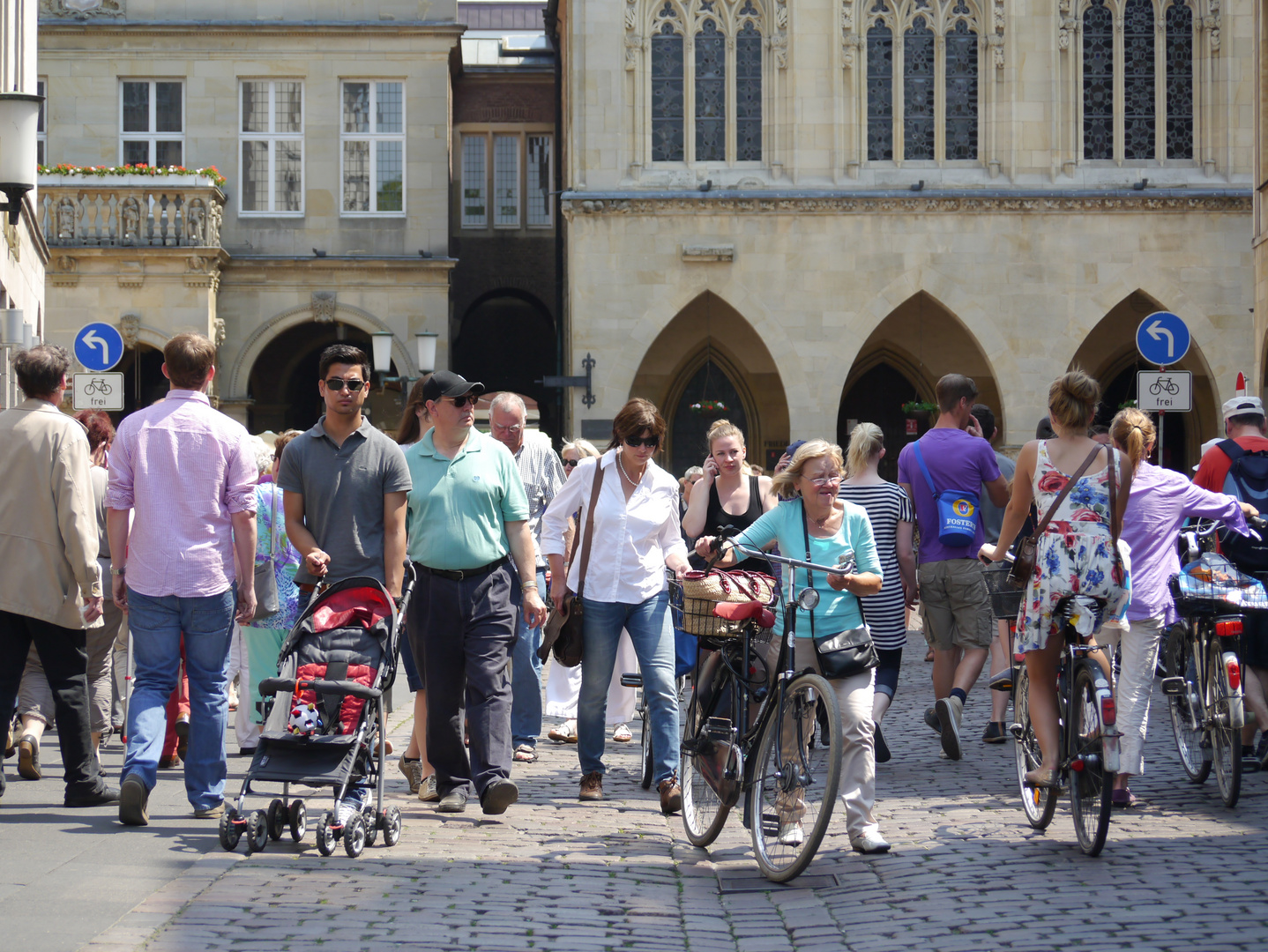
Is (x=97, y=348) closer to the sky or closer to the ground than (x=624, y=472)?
closer to the sky

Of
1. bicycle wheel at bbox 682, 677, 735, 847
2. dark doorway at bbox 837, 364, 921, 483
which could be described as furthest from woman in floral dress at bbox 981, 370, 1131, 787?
dark doorway at bbox 837, 364, 921, 483

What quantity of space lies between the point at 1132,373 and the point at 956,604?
22.4m

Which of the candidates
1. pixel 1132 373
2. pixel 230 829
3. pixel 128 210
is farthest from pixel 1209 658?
pixel 1132 373

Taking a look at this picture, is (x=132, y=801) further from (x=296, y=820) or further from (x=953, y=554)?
(x=953, y=554)

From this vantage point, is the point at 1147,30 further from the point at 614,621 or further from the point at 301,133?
the point at 614,621

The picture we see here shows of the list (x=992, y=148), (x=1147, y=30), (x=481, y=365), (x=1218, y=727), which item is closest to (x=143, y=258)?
(x=481, y=365)

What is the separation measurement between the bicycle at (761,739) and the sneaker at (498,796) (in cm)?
76

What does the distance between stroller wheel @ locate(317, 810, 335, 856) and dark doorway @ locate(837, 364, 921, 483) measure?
82.8 ft

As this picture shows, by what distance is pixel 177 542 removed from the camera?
6730mm

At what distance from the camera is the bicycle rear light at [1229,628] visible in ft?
24.0

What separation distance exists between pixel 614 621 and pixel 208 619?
1.92 meters

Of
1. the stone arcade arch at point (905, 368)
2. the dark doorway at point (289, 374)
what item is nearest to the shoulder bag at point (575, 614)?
the stone arcade arch at point (905, 368)

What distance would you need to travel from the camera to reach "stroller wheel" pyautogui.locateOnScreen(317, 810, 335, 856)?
5965 mm

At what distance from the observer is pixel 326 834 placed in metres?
5.97
